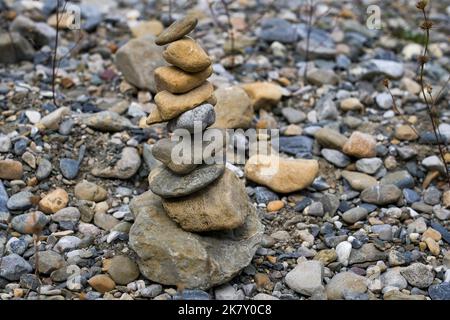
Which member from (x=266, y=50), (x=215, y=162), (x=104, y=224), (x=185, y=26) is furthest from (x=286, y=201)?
(x=266, y=50)

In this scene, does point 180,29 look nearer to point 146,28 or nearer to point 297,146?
point 297,146

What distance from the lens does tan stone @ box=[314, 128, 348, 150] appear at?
19.1 feet

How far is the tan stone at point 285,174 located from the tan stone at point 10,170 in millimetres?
1805

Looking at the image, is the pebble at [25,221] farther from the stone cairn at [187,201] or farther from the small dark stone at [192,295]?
the small dark stone at [192,295]

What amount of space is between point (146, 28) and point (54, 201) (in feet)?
10.2

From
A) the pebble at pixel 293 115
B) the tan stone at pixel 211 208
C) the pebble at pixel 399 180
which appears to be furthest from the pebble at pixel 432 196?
the tan stone at pixel 211 208

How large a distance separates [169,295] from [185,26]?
171cm

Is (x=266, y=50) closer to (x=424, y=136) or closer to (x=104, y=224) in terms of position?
(x=424, y=136)

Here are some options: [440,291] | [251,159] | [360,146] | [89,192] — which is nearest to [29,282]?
[89,192]

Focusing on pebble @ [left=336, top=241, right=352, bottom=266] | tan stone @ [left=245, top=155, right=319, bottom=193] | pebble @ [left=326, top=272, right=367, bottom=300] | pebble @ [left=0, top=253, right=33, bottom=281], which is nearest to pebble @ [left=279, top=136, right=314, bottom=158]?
tan stone @ [left=245, top=155, right=319, bottom=193]

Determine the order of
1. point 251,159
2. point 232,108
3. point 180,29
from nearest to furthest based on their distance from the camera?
point 180,29
point 251,159
point 232,108

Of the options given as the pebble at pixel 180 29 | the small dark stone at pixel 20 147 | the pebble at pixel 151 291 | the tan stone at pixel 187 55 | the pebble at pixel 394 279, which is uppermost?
the pebble at pixel 180 29

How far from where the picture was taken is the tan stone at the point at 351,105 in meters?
6.45

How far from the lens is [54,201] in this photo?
5062 millimetres
